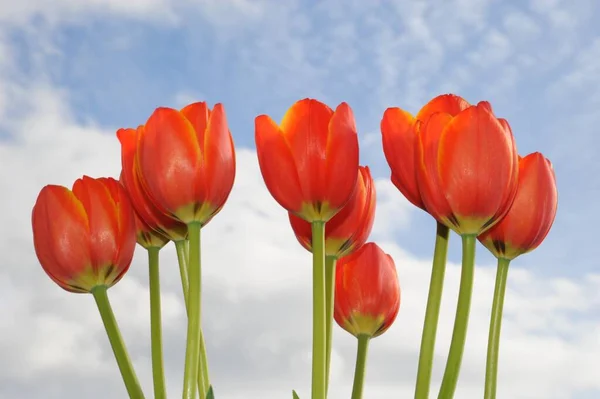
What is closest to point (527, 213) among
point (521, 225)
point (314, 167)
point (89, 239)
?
point (521, 225)

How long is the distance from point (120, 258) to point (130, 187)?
3.1 inches

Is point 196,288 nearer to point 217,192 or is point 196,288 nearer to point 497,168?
point 217,192

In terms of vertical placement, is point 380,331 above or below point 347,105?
below

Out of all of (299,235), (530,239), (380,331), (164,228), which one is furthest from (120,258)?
(530,239)

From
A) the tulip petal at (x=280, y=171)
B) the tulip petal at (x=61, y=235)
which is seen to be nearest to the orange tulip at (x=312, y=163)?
the tulip petal at (x=280, y=171)

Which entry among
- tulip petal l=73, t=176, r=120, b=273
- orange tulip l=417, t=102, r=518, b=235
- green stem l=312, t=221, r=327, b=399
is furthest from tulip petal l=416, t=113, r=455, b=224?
tulip petal l=73, t=176, r=120, b=273

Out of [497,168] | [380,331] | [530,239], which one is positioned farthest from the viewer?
[380,331]

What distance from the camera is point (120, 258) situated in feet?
2.83

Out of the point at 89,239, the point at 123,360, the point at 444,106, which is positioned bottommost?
the point at 123,360

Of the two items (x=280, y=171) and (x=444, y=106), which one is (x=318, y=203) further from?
(x=444, y=106)

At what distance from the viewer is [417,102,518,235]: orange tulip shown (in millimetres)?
740

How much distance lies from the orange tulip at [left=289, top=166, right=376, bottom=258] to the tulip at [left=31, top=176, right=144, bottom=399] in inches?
7.0

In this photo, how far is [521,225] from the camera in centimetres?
85

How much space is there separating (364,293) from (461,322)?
225 mm
